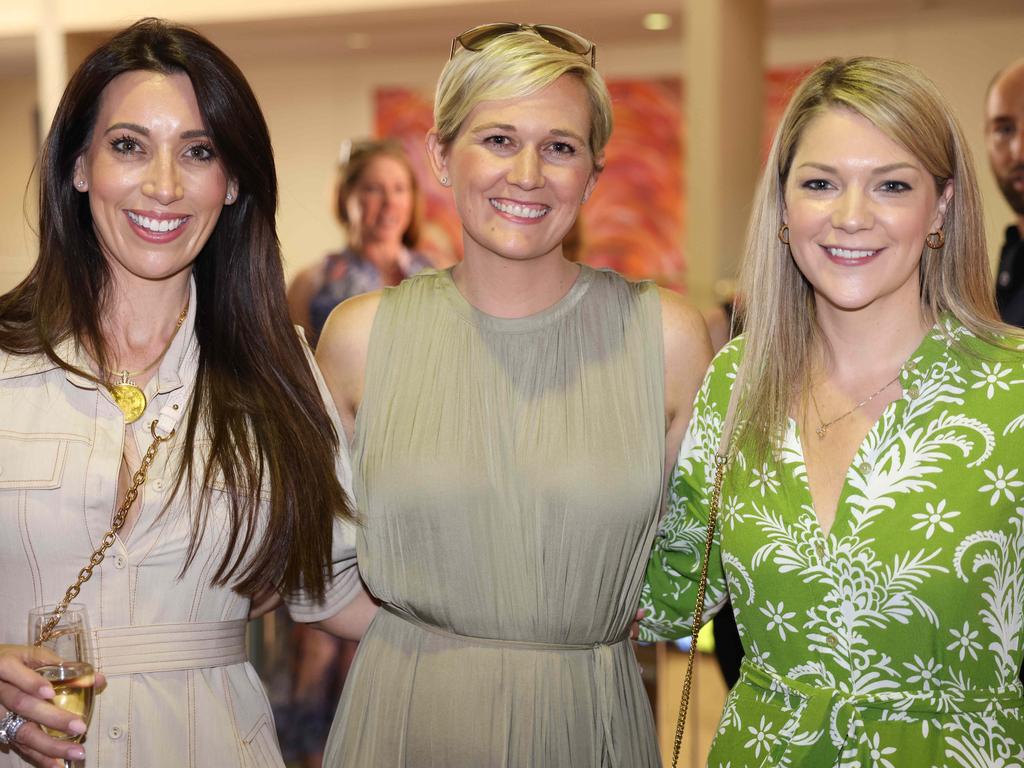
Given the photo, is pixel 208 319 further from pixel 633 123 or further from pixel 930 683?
pixel 633 123

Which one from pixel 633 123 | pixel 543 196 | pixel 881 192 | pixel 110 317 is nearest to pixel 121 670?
pixel 110 317

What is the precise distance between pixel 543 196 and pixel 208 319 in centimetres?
70

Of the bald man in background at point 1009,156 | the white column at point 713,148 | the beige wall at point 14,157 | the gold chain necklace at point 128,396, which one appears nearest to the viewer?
the gold chain necklace at point 128,396

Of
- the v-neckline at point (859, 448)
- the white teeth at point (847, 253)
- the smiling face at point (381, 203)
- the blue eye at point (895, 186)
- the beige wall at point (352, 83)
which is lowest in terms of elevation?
the v-neckline at point (859, 448)

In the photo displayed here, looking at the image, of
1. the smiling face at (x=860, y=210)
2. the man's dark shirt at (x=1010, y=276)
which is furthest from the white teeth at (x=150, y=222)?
the man's dark shirt at (x=1010, y=276)

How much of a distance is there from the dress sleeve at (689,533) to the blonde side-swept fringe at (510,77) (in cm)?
57

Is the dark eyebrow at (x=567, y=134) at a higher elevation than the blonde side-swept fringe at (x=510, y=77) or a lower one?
lower

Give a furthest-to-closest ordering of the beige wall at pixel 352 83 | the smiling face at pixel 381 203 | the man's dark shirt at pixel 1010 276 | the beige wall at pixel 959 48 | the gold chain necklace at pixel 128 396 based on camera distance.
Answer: the beige wall at pixel 352 83 < the beige wall at pixel 959 48 < the smiling face at pixel 381 203 < the man's dark shirt at pixel 1010 276 < the gold chain necklace at pixel 128 396

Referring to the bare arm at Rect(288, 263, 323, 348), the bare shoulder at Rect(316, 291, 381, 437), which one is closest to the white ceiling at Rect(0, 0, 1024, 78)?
the bare arm at Rect(288, 263, 323, 348)

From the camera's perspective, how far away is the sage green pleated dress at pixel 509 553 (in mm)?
2338

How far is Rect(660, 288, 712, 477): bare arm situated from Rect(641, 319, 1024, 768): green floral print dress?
358 millimetres

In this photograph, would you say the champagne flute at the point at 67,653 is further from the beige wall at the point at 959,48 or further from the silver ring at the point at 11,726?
the beige wall at the point at 959,48

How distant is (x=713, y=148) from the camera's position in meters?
5.20

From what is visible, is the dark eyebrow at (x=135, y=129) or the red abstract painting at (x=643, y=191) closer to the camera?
the dark eyebrow at (x=135, y=129)
